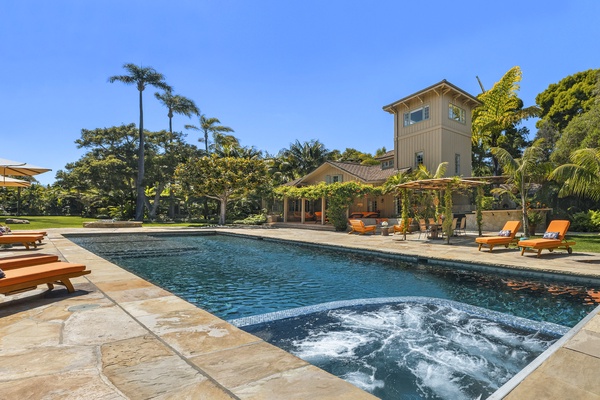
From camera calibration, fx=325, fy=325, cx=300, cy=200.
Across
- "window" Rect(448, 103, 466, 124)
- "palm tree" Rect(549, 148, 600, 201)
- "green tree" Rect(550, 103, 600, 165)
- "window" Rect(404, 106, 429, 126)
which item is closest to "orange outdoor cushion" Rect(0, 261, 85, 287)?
"palm tree" Rect(549, 148, 600, 201)

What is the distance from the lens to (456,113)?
24.8 metres

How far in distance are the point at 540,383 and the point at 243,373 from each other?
92.8 inches

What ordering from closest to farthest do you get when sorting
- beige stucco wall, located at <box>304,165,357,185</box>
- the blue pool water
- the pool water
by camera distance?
the blue pool water
the pool water
beige stucco wall, located at <box>304,165,357,185</box>

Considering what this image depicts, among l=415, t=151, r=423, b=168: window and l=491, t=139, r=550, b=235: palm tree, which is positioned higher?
l=415, t=151, r=423, b=168: window

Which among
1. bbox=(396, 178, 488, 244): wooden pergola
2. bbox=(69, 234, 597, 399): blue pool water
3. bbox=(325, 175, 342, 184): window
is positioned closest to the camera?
bbox=(69, 234, 597, 399): blue pool water

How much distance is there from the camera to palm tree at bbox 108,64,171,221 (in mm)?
33500

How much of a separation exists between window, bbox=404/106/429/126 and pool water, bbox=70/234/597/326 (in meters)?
16.5

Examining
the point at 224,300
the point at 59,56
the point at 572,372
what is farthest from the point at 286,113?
the point at 572,372

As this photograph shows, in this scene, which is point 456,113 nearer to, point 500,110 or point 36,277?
point 500,110

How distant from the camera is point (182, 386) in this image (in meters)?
2.37

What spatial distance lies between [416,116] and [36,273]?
25229mm

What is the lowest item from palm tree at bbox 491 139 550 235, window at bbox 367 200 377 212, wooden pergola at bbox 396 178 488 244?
window at bbox 367 200 377 212

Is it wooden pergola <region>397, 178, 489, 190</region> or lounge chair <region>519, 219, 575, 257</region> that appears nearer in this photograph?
lounge chair <region>519, 219, 575, 257</region>

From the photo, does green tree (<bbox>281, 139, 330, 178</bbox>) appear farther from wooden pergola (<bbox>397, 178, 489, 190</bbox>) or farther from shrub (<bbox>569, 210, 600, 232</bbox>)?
shrub (<bbox>569, 210, 600, 232</bbox>)
